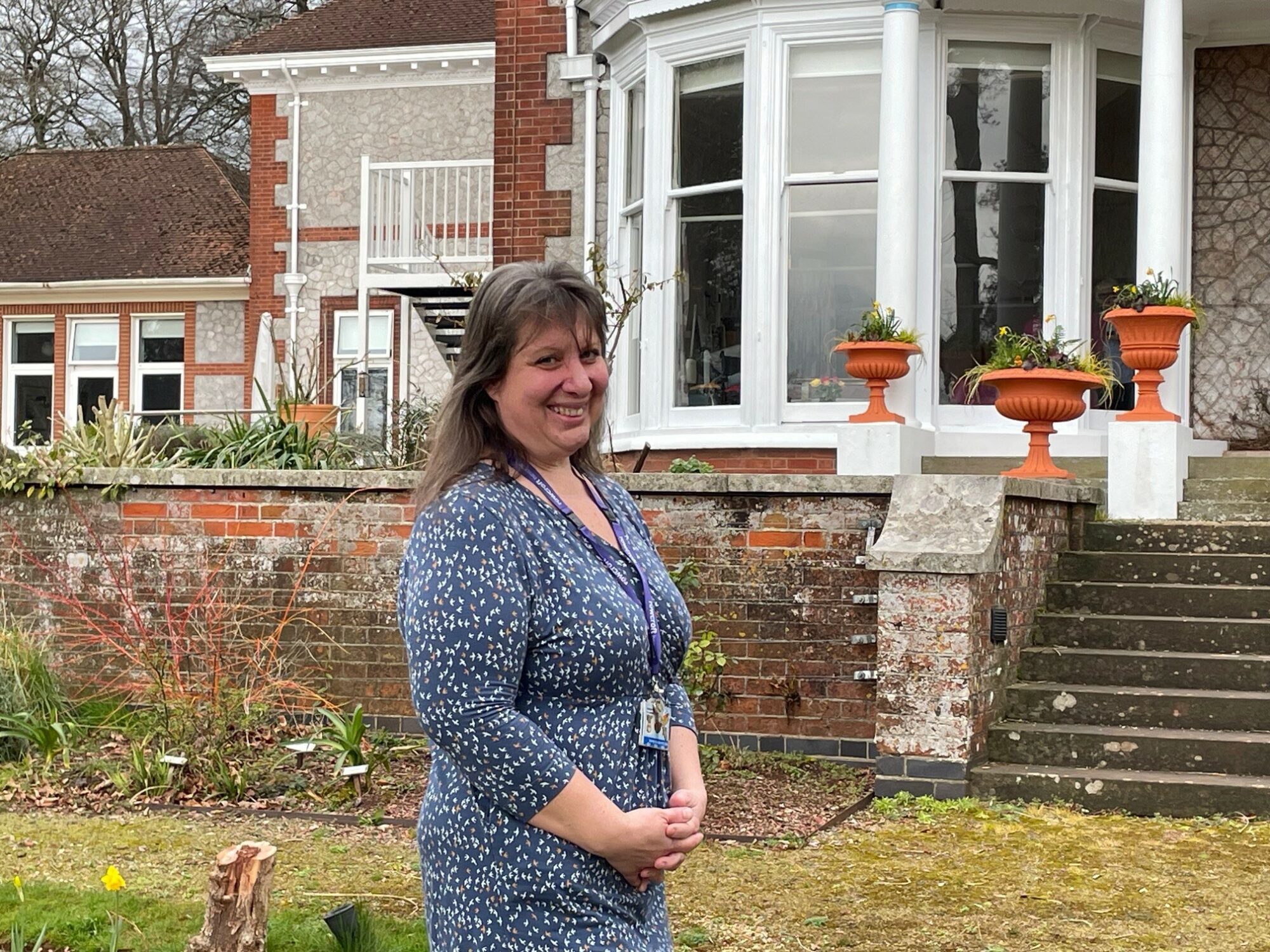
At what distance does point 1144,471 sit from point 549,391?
705 centimetres

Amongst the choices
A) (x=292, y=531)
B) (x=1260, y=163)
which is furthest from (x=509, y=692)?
(x=1260, y=163)

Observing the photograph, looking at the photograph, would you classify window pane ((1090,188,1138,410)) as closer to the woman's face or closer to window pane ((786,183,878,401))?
window pane ((786,183,878,401))

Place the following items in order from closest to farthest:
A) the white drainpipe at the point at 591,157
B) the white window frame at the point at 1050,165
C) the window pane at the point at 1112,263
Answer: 1. the white window frame at the point at 1050,165
2. the window pane at the point at 1112,263
3. the white drainpipe at the point at 591,157

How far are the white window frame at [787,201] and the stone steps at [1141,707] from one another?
366cm

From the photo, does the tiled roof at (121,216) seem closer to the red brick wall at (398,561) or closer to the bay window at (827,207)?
the bay window at (827,207)

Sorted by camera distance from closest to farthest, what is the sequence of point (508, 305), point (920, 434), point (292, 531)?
1. point (508, 305)
2. point (292, 531)
3. point (920, 434)

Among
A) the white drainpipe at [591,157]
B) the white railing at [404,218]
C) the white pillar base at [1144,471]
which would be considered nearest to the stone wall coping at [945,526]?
the white pillar base at [1144,471]

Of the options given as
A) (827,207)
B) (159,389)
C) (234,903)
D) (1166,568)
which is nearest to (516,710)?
(234,903)

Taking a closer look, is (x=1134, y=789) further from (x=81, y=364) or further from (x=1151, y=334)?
(x=81, y=364)

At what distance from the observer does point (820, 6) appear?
10.3 m

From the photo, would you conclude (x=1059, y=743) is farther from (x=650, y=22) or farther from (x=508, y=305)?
(x=650, y=22)

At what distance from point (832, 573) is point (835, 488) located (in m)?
0.42

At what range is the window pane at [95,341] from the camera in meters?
23.1

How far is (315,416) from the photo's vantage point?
37.0 ft
